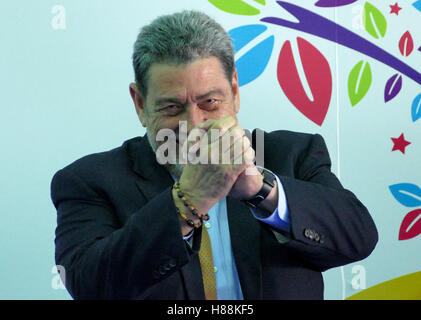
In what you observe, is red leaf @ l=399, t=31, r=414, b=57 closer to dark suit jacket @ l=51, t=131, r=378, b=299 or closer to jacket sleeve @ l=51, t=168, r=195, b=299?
dark suit jacket @ l=51, t=131, r=378, b=299

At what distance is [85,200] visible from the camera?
1.49 meters

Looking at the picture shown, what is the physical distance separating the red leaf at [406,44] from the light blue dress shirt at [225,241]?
125 cm

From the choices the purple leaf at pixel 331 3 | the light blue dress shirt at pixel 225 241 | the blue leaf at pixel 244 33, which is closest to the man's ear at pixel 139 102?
the light blue dress shirt at pixel 225 241

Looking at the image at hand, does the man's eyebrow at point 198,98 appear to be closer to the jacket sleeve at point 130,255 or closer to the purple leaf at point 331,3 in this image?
the jacket sleeve at point 130,255

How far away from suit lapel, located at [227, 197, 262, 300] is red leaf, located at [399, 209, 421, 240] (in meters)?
1.11

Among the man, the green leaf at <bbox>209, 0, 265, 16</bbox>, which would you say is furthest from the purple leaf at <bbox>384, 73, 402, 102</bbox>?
the man

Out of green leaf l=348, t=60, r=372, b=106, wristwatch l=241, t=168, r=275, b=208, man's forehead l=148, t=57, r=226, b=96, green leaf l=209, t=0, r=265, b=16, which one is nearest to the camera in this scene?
wristwatch l=241, t=168, r=275, b=208

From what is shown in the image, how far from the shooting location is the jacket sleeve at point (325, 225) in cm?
133

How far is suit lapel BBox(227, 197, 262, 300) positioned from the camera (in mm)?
1389

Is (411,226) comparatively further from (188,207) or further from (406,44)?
(188,207)

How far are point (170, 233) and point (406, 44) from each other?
161cm
